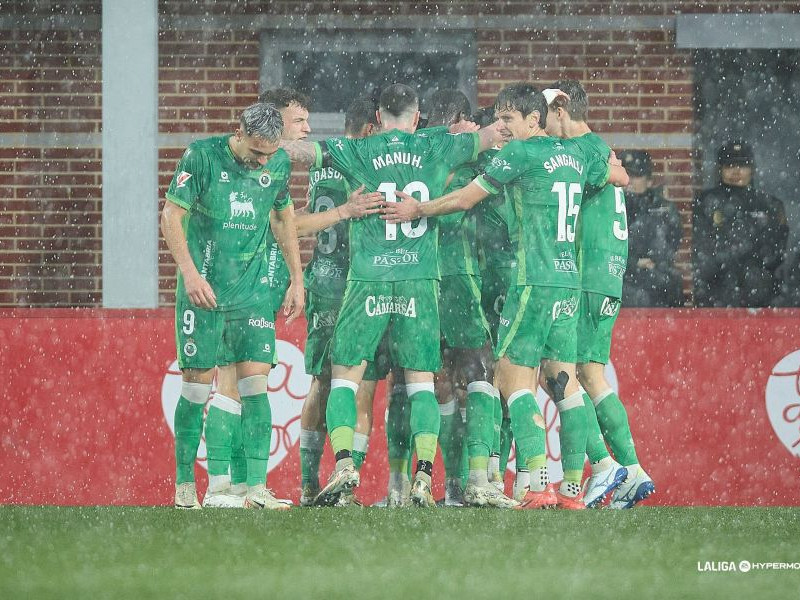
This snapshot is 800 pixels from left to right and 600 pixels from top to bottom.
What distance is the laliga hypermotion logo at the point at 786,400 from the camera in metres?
8.41

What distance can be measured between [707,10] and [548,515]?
6.68 meters

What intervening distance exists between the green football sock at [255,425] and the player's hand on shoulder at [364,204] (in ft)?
2.80

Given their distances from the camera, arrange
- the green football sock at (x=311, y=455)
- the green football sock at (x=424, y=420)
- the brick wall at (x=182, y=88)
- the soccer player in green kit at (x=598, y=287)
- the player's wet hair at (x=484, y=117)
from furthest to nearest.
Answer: the brick wall at (x=182, y=88) → the player's wet hair at (x=484, y=117) → the green football sock at (x=311, y=455) → the soccer player in green kit at (x=598, y=287) → the green football sock at (x=424, y=420)

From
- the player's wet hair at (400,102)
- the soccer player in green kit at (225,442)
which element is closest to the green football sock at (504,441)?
the soccer player in green kit at (225,442)

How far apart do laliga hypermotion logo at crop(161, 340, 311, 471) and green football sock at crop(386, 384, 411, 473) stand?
1164 millimetres

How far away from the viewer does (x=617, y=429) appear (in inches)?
280

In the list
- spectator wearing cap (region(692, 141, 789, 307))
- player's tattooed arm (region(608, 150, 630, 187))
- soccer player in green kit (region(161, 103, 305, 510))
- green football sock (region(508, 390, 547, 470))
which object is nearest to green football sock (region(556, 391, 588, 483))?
green football sock (region(508, 390, 547, 470))

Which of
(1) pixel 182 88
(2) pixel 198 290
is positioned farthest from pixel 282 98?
(1) pixel 182 88

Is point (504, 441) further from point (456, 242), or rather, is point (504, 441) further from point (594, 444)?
point (456, 242)

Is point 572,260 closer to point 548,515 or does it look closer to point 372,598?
point 548,515

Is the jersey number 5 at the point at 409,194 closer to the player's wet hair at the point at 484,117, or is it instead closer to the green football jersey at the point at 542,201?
the green football jersey at the point at 542,201

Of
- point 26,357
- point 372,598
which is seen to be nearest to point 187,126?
point 26,357

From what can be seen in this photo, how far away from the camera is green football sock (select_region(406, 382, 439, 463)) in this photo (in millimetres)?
6742

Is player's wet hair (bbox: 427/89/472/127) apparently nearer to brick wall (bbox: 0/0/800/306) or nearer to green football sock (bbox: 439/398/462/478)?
green football sock (bbox: 439/398/462/478)
